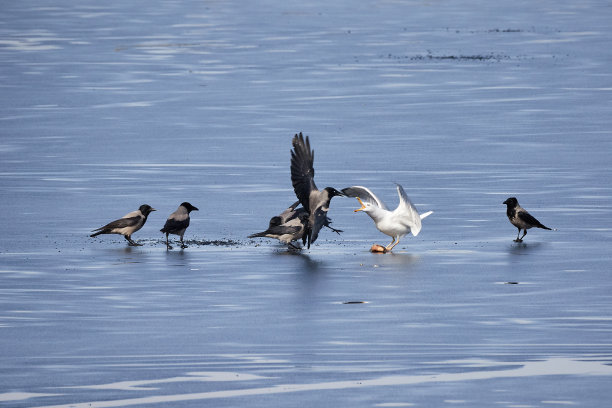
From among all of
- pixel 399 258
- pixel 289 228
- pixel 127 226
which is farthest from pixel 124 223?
pixel 399 258

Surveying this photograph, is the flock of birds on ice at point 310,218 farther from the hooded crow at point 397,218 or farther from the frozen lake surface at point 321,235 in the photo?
the frozen lake surface at point 321,235

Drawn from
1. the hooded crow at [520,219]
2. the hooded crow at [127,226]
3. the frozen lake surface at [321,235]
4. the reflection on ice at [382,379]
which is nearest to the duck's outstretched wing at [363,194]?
the frozen lake surface at [321,235]

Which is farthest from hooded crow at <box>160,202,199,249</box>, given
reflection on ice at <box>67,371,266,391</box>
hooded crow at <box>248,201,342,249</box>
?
reflection on ice at <box>67,371,266,391</box>

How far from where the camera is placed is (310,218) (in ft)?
53.1

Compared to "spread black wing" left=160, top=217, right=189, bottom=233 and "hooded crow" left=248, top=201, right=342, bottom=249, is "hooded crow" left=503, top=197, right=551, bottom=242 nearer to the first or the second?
"hooded crow" left=248, top=201, right=342, bottom=249

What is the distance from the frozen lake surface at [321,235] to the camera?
378 inches

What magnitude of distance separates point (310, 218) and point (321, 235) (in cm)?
159

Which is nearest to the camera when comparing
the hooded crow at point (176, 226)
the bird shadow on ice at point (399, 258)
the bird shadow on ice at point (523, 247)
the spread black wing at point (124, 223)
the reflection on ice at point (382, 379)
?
the reflection on ice at point (382, 379)

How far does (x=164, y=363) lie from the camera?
9883mm

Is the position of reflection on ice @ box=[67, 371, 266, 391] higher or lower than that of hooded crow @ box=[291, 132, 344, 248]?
lower

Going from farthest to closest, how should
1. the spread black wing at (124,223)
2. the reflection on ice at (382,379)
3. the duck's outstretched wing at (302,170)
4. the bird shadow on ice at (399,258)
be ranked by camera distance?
1. the duck's outstretched wing at (302,170)
2. the spread black wing at (124,223)
3. the bird shadow on ice at (399,258)
4. the reflection on ice at (382,379)

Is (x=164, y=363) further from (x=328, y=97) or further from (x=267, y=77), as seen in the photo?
(x=267, y=77)

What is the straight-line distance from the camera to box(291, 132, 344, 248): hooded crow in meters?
16.1

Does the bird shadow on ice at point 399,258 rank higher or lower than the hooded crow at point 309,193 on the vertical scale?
lower
